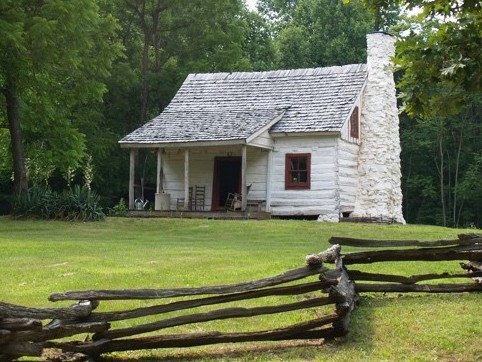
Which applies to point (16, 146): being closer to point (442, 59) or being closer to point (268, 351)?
point (268, 351)

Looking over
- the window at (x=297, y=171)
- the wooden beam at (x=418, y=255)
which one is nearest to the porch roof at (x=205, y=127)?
the window at (x=297, y=171)

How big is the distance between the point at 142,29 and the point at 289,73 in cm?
1206

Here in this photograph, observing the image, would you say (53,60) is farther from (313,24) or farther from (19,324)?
(313,24)

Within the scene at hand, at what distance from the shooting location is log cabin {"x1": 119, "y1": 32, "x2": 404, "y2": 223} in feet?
89.9

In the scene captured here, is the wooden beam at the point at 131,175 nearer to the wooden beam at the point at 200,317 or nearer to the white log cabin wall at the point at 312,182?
the white log cabin wall at the point at 312,182

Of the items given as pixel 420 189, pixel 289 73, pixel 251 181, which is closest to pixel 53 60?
pixel 251 181

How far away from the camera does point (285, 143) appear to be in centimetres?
2808

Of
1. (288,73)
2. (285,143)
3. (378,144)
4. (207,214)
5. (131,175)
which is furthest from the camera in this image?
(288,73)

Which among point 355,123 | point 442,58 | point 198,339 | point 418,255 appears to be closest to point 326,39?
point 355,123

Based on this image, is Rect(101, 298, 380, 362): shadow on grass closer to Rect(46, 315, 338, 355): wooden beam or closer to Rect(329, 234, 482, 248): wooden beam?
Rect(46, 315, 338, 355): wooden beam

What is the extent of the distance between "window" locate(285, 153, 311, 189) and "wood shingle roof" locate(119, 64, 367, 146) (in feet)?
3.77

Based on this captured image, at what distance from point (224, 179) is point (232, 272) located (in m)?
18.6

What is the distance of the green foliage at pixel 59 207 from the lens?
2294 centimetres

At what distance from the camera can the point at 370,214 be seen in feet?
97.1
